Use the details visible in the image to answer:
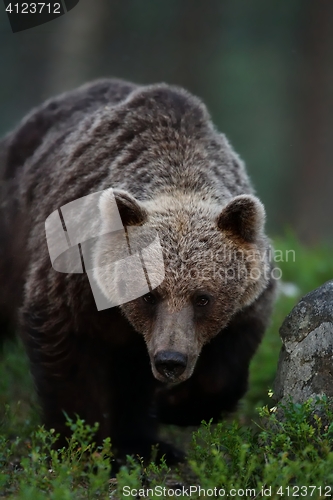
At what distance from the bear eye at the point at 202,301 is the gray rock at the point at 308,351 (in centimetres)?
60

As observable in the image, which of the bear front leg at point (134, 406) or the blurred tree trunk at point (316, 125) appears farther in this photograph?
the blurred tree trunk at point (316, 125)

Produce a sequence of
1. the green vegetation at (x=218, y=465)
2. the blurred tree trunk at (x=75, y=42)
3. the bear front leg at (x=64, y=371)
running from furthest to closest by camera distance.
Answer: the blurred tree trunk at (x=75, y=42) < the bear front leg at (x=64, y=371) < the green vegetation at (x=218, y=465)

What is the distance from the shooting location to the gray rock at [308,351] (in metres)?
4.52

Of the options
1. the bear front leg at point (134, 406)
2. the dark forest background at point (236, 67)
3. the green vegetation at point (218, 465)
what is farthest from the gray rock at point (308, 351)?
the dark forest background at point (236, 67)

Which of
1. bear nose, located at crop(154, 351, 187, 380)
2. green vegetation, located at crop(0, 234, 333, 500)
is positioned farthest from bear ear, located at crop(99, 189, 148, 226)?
green vegetation, located at crop(0, 234, 333, 500)

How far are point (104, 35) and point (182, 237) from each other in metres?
12.9

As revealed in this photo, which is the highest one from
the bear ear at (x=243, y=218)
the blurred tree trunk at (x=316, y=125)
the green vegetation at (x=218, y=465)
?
the bear ear at (x=243, y=218)

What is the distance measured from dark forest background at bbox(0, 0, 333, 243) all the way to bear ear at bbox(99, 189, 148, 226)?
10.1m

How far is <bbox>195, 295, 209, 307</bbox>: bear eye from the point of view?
4707 millimetres

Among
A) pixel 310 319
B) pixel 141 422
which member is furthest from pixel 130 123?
pixel 141 422

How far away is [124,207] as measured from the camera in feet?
15.7

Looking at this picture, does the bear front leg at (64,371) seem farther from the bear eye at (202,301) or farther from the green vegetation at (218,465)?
the bear eye at (202,301)

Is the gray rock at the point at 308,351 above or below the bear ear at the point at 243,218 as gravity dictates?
below

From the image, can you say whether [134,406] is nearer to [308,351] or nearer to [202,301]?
[202,301]
